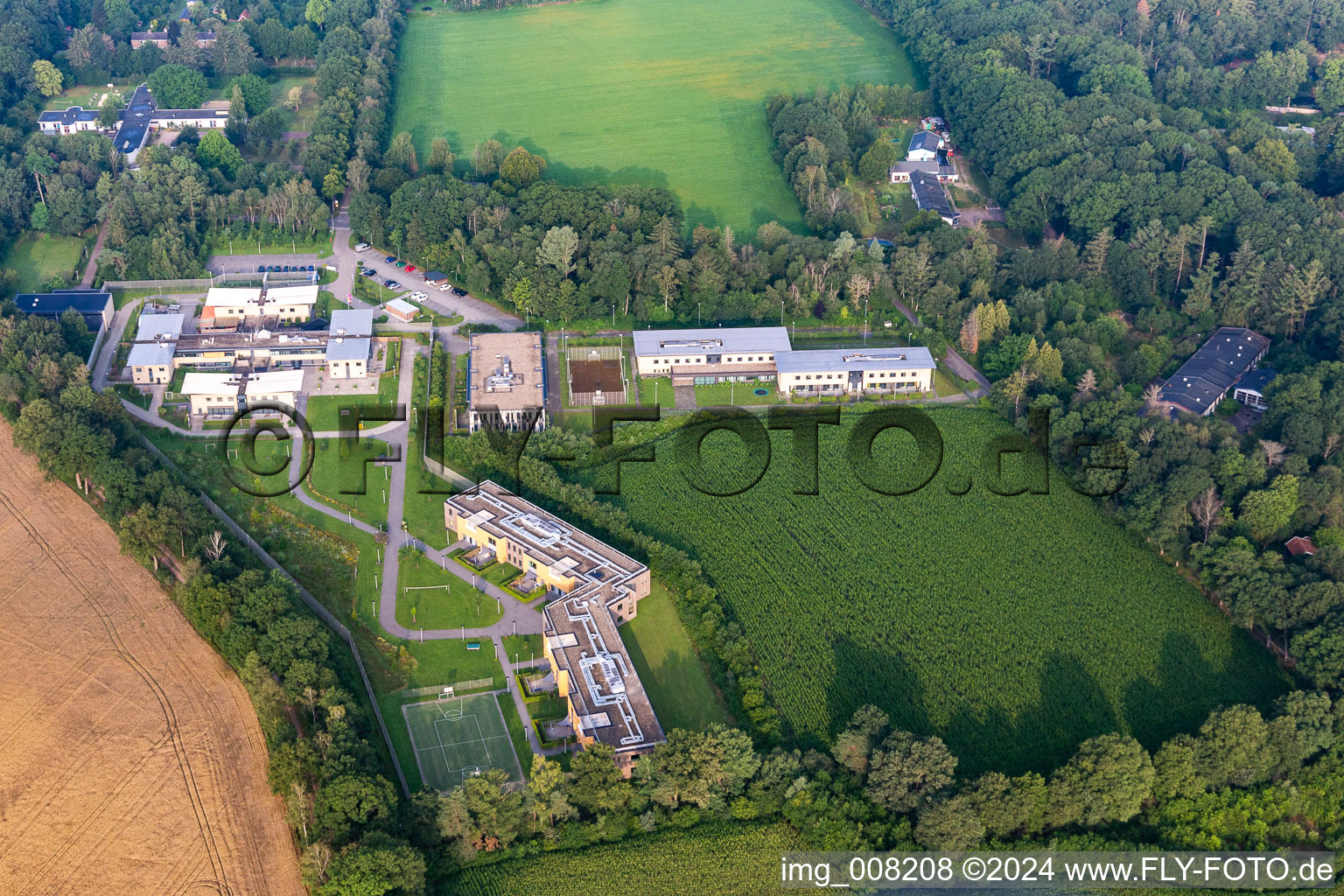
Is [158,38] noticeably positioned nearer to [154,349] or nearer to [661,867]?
[154,349]

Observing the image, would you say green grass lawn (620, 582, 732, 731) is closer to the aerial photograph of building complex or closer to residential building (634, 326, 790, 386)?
the aerial photograph of building complex

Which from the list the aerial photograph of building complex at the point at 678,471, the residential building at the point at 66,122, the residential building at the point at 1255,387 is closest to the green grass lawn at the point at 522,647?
the aerial photograph of building complex at the point at 678,471

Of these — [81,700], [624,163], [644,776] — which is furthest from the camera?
[624,163]

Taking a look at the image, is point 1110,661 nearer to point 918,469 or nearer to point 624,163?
point 918,469

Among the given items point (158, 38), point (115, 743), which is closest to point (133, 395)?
point (115, 743)

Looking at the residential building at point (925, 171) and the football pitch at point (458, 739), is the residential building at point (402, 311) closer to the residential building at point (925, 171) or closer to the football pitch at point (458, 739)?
the football pitch at point (458, 739)

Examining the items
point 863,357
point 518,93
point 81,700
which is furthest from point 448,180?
point 81,700
